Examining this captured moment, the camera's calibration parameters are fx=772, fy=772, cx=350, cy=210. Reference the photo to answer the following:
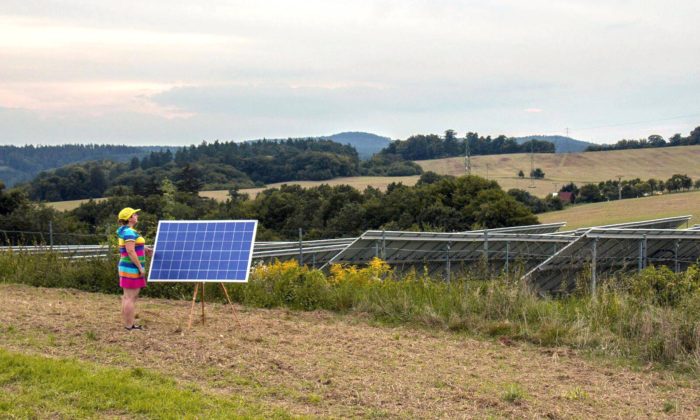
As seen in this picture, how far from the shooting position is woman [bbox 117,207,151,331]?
34.1 feet

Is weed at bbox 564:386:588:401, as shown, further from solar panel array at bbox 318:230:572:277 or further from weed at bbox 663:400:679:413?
solar panel array at bbox 318:230:572:277

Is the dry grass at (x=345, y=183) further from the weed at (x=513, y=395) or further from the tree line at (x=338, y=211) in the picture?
the weed at (x=513, y=395)

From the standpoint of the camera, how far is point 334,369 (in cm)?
849

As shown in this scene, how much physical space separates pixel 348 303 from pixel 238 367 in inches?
172

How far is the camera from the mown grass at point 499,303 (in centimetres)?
951

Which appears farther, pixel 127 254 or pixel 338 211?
pixel 338 211

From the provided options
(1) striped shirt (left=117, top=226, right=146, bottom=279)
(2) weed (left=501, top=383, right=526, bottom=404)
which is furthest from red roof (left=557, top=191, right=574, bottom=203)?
(2) weed (left=501, top=383, right=526, bottom=404)

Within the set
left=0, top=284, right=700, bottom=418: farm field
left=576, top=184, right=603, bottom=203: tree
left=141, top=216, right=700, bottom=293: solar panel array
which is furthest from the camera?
left=576, top=184, right=603, bottom=203: tree

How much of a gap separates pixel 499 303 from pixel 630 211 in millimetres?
63970

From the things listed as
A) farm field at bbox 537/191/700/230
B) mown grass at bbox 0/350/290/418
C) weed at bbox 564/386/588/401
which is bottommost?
farm field at bbox 537/191/700/230

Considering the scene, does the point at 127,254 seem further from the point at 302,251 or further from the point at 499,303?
the point at 302,251

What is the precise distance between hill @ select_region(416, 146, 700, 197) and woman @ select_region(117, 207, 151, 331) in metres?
88.4

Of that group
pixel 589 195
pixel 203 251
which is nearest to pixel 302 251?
pixel 203 251

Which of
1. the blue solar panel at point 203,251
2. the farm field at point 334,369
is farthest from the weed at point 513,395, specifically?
the blue solar panel at point 203,251
